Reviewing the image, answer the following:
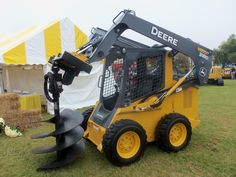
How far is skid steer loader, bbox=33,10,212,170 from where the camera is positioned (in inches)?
134

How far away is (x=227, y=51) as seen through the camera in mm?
35375

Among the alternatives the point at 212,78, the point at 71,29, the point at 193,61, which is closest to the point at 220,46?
the point at 212,78

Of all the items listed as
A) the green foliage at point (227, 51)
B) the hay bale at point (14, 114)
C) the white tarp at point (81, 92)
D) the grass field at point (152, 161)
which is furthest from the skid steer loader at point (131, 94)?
the green foliage at point (227, 51)

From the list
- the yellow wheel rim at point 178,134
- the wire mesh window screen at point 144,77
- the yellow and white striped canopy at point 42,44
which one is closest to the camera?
the wire mesh window screen at point 144,77

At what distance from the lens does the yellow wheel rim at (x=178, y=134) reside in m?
4.00

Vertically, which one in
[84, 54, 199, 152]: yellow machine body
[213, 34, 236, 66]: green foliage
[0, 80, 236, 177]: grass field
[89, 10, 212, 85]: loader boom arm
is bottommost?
[0, 80, 236, 177]: grass field

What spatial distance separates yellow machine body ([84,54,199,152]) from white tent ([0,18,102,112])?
13.9 feet

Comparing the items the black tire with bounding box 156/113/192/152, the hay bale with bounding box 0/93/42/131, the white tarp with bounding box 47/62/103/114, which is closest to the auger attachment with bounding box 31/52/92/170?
the black tire with bounding box 156/113/192/152

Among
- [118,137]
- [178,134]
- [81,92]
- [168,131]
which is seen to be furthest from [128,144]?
[81,92]

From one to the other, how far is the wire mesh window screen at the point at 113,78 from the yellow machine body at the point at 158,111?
0.55 meters

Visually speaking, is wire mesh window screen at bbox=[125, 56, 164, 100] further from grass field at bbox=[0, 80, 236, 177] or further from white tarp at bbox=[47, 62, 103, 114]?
white tarp at bbox=[47, 62, 103, 114]

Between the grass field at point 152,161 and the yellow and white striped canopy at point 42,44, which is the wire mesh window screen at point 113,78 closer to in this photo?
the grass field at point 152,161

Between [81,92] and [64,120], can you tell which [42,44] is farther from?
[64,120]

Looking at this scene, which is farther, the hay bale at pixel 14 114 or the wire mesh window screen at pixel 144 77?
the hay bale at pixel 14 114
